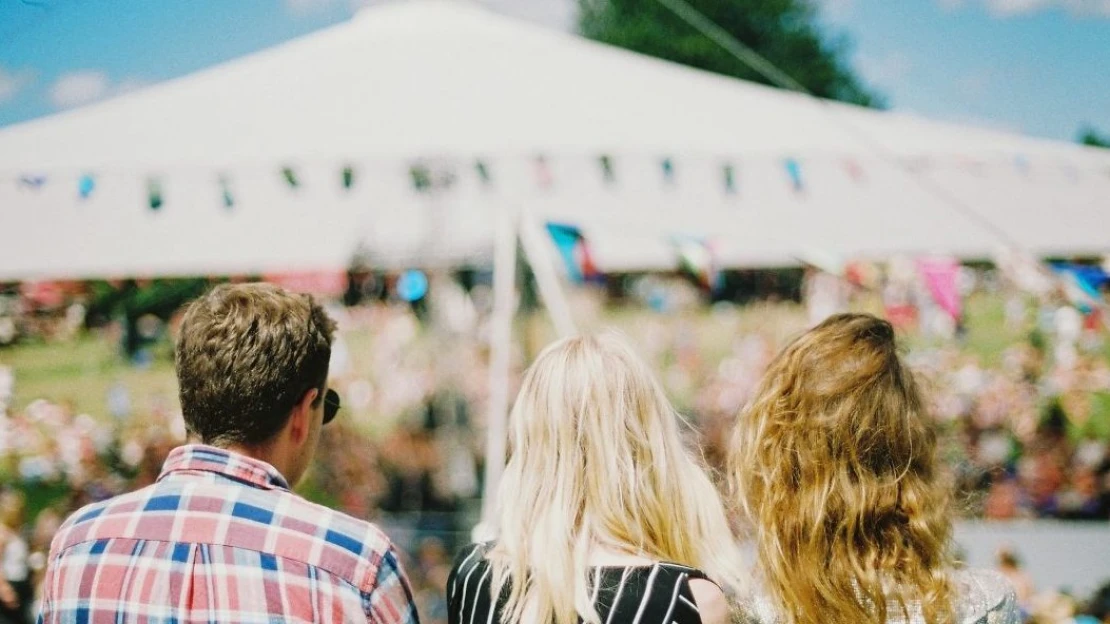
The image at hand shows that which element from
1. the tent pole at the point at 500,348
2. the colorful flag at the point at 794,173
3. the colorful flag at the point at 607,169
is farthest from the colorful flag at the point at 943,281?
the tent pole at the point at 500,348

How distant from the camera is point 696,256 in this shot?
139 inches

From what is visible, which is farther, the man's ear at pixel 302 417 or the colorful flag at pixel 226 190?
the colorful flag at pixel 226 190

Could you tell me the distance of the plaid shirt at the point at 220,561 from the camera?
1122 millimetres

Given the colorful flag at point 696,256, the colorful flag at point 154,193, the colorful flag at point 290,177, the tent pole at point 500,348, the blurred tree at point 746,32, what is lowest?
the tent pole at point 500,348

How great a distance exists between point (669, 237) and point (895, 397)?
7.20ft

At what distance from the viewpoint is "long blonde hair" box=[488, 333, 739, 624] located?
122 centimetres

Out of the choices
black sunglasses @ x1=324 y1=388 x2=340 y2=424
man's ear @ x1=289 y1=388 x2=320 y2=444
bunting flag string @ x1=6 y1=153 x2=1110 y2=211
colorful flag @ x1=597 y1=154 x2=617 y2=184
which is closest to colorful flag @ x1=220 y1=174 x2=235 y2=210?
bunting flag string @ x1=6 y1=153 x2=1110 y2=211

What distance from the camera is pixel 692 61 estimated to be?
2703 centimetres

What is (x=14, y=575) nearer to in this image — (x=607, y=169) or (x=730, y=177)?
Result: (x=607, y=169)

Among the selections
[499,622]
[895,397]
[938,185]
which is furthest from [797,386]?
Answer: [938,185]

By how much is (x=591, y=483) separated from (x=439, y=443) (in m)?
5.09

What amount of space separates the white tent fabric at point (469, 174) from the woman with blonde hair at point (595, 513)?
6.70 ft

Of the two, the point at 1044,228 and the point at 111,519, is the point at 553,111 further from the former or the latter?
the point at 111,519

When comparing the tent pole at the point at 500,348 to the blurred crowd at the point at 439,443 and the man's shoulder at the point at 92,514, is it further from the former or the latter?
the man's shoulder at the point at 92,514
